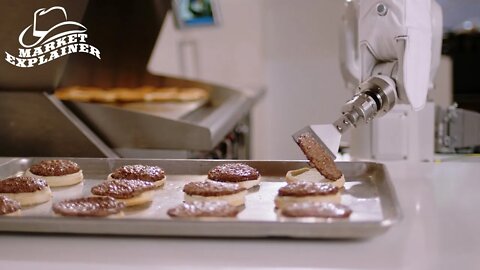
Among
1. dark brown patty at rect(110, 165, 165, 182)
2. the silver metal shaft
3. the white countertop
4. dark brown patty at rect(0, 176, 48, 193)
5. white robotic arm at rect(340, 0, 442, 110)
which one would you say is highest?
white robotic arm at rect(340, 0, 442, 110)

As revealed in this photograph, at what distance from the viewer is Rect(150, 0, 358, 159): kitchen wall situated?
546 centimetres

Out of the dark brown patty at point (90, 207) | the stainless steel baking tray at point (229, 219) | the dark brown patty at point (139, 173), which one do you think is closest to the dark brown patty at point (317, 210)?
the stainless steel baking tray at point (229, 219)

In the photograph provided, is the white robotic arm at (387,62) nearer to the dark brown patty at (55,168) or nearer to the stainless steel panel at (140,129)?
the dark brown patty at (55,168)

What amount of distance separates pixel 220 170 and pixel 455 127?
111cm

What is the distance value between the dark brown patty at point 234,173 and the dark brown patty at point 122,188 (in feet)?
0.59

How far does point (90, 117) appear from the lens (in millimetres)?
2201

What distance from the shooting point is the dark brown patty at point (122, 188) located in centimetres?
140

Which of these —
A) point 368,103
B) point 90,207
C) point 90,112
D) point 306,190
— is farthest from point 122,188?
point 90,112

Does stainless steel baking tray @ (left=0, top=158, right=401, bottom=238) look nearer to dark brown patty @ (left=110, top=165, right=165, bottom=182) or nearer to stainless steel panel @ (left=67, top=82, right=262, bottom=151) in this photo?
dark brown patty @ (left=110, top=165, right=165, bottom=182)

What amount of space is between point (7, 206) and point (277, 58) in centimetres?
444

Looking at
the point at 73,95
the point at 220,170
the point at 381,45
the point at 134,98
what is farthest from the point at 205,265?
the point at 134,98

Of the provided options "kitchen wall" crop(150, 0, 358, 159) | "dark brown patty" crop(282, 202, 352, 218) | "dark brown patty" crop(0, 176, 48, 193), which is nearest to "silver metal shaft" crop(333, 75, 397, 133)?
"dark brown patty" crop(282, 202, 352, 218)

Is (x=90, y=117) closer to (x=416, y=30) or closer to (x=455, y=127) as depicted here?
(x=416, y=30)

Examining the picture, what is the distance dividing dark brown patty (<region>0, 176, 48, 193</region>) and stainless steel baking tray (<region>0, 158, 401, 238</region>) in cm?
4
